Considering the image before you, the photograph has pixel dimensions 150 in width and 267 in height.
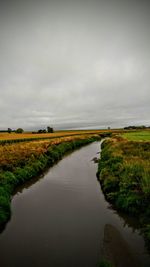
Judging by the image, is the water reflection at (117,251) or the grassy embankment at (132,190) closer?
the water reflection at (117,251)

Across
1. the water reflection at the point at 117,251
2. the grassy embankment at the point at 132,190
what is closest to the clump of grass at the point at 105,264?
the water reflection at the point at 117,251

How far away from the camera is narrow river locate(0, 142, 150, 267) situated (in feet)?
22.3

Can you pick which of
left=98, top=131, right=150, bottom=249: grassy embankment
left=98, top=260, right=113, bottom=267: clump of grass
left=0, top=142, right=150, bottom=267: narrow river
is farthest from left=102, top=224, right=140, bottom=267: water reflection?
left=98, top=131, right=150, bottom=249: grassy embankment

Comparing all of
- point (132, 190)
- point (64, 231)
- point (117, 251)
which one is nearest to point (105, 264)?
point (117, 251)

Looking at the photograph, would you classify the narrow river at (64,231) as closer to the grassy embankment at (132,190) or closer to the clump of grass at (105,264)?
the clump of grass at (105,264)

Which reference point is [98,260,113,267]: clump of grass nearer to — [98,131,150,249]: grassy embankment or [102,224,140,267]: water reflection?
[102,224,140,267]: water reflection

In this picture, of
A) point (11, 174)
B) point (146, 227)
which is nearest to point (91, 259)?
point (146, 227)

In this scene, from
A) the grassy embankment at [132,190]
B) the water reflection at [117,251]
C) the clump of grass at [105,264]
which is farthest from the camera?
the grassy embankment at [132,190]

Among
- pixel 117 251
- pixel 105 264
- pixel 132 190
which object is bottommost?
pixel 117 251

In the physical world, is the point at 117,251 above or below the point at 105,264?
below

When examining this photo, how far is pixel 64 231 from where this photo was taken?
8.49m

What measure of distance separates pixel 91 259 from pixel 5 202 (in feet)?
18.1

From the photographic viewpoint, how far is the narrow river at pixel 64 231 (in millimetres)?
6801

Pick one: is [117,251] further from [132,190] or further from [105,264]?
[132,190]
